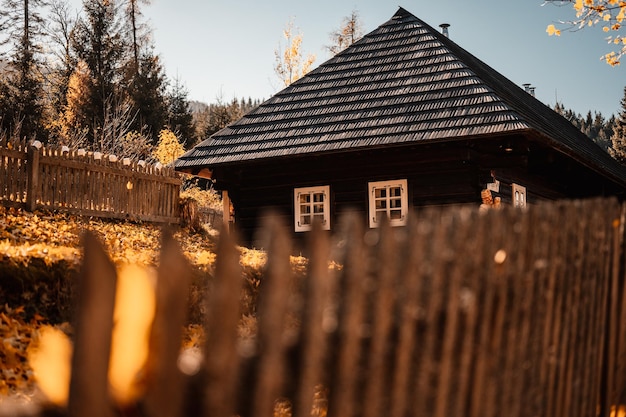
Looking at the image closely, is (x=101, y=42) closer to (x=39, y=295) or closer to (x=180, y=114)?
(x=180, y=114)

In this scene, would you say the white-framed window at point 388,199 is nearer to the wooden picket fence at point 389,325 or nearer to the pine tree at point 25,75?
the wooden picket fence at point 389,325

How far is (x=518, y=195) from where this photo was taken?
1363 cm

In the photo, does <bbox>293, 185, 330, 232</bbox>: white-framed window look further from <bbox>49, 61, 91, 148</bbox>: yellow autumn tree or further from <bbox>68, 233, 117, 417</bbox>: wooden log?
<bbox>49, 61, 91, 148</bbox>: yellow autumn tree

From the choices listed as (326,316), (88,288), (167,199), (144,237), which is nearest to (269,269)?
(326,316)

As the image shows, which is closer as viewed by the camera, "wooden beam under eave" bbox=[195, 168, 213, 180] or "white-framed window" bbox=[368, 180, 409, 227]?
"white-framed window" bbox=[368, 180, 409, 227]

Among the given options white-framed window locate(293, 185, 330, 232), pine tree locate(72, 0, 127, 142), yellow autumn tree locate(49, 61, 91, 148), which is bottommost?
white-framed window locate(293, 185, 330, 232)

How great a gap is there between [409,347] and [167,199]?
45.7 feet

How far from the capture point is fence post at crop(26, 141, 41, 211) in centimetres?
1208

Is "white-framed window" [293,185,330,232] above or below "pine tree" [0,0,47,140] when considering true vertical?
below

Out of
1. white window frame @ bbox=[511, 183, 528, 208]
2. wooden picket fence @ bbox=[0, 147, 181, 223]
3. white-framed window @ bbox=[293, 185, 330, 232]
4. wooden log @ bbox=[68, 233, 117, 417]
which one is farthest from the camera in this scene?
white window frame @ bbox=[511, 183, 528, 208]

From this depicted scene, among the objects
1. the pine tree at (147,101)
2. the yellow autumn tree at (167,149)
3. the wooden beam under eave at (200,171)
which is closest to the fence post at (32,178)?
the wooden beam under eave at (200,171)

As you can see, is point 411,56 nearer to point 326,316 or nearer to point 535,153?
point 535,153

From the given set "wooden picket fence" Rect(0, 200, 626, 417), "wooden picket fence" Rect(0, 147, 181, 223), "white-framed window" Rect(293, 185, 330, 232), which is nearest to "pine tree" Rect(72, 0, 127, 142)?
"wooden picket fence" Rect(0, 147, 181, 223)

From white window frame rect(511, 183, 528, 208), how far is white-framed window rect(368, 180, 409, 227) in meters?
2.69
